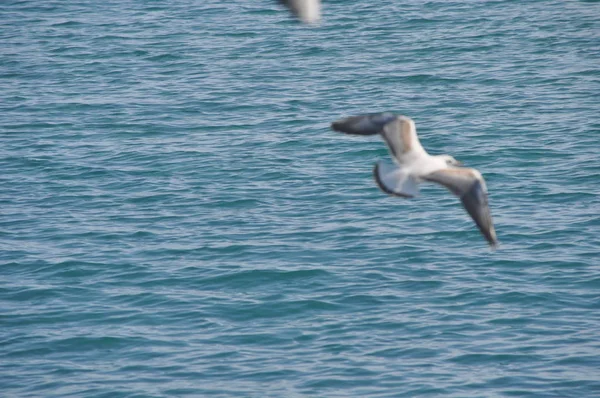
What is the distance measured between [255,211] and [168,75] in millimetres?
9422

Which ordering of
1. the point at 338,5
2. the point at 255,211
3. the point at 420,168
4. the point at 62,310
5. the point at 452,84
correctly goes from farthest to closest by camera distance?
the point at 338,5 → the point at 452,84 → the point at 255,211 → the point at 62,310 → the point at 420,168

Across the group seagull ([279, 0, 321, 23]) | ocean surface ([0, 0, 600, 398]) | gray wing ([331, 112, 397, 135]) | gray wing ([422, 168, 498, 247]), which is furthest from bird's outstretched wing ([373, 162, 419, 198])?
ocean surface ([0, 0, 600, 398])

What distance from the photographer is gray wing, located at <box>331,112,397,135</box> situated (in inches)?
457

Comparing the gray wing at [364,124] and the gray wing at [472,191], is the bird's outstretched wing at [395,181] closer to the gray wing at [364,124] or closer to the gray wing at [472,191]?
the gray wing at [364,124]

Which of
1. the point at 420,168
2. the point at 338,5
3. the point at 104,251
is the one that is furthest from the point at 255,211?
the point at 338,5

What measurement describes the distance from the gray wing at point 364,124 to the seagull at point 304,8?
106 centimetres

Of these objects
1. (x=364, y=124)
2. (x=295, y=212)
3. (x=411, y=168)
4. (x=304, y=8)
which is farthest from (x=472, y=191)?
(x=295, y=212)

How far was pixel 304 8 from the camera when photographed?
1209 centimetres

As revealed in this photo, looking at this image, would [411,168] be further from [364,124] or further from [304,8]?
[304,8]

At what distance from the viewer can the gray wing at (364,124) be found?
11602 millimetres

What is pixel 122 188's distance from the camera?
75.7ft

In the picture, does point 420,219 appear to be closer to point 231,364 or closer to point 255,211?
point 255,211

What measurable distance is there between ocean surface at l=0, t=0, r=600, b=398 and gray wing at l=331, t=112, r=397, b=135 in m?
4.93

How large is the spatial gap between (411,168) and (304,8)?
1.99 m
